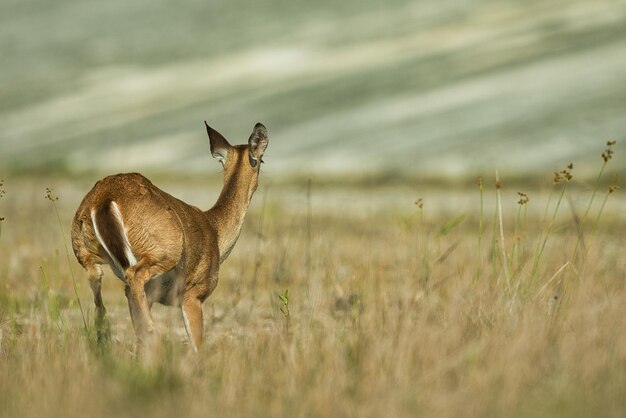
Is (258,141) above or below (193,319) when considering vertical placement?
above

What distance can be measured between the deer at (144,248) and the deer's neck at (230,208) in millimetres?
231

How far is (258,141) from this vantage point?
721 cm

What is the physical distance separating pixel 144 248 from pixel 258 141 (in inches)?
49.1

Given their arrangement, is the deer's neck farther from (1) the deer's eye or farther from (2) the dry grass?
(2) the dry grass

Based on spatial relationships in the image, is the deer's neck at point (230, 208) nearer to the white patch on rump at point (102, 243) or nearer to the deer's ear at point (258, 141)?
the deer's ear at point (258, 141)

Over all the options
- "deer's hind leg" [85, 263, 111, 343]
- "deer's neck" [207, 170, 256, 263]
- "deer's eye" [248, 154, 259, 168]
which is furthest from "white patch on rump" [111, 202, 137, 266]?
"deer's eye" [248, 154, 259, 168]

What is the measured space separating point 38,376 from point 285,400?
111 cm

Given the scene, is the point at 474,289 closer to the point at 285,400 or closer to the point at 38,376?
the point at 285,400

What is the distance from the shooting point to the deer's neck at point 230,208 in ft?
23.8

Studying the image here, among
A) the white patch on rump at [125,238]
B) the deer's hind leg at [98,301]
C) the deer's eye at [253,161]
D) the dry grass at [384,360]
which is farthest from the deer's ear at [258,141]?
the deer's hind leg at [98,301]

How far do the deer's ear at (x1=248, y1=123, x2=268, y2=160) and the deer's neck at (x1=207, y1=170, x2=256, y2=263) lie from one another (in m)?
0.18

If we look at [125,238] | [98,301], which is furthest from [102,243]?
[98,301]

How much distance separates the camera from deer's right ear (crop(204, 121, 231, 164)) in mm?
7242

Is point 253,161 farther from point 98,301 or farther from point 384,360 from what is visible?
point 384,360
